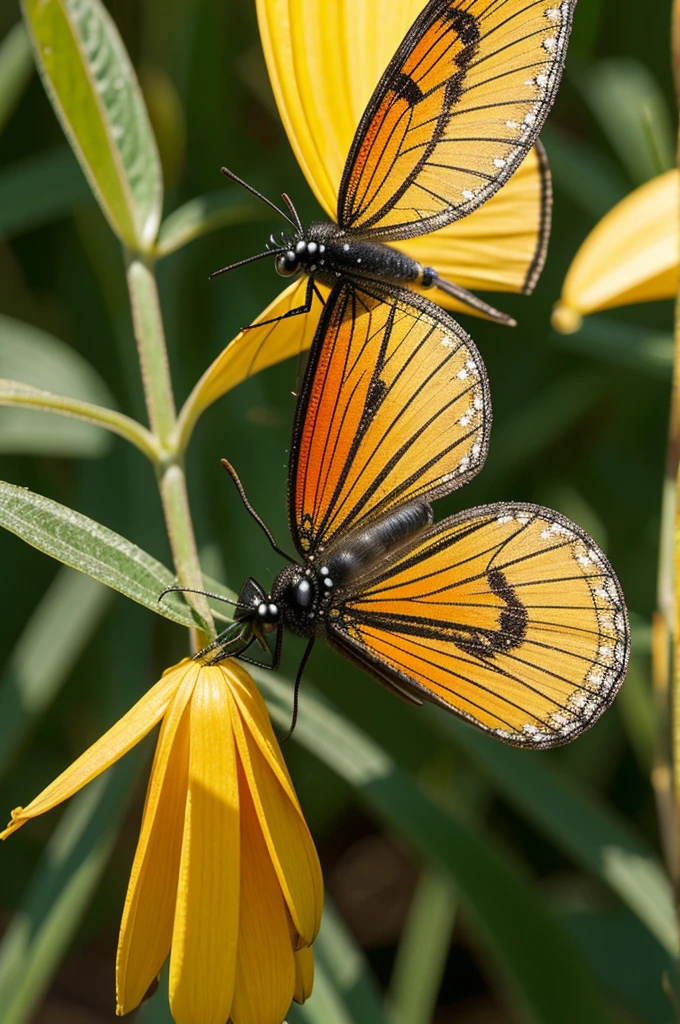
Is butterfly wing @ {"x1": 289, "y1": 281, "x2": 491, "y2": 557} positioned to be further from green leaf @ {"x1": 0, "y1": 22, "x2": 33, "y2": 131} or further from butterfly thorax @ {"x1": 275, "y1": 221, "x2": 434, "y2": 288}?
green leaf @ {"x1": 0, "y1": 22, "x2": 33, "y2": 131}

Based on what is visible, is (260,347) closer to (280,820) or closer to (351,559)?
(351,559)

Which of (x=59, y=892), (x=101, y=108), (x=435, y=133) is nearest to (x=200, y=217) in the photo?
(x=101, y=108)

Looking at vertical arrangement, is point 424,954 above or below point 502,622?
below

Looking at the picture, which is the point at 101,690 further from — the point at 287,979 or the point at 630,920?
the point at 287,979

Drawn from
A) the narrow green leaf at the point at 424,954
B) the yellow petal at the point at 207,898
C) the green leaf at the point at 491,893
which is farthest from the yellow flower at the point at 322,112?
the narrow green leaf at the point at 424,954

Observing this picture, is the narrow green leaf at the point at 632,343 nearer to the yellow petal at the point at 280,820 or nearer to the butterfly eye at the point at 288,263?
the butterfly eye at the point at 288,263

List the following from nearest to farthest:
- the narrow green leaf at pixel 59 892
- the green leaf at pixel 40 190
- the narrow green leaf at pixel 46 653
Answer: the narrow green leaf at pixel 59 892 < the narrow green leaf at pixel 46 653 < the green leaf at pixel 40 190
